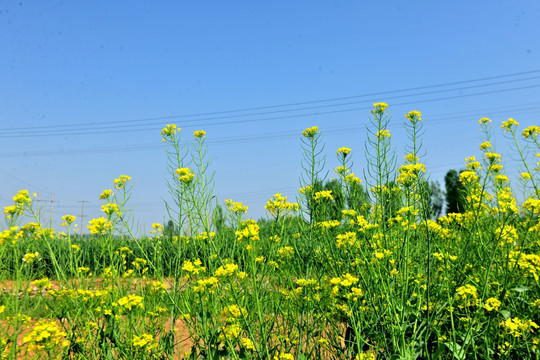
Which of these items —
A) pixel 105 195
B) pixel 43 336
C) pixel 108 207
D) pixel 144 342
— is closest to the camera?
pixel 43 336

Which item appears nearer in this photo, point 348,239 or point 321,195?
point 348,239

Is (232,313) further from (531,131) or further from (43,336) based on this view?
(531,131)

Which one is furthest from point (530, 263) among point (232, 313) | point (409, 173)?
point (232, 313)

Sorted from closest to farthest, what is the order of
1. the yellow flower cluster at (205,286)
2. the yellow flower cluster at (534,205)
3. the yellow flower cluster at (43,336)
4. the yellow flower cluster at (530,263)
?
the yellow flower cluster at (43,336) → the yellow flower cluster at (205,286) → the yellow flower cluster at (530,263) → the yellow flower cluster at (534,205)

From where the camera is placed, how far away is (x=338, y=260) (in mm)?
2625

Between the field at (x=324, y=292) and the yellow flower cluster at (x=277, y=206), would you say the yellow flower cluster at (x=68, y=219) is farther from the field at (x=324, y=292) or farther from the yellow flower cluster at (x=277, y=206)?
the yellow flower cluster at (x=277, y=206)

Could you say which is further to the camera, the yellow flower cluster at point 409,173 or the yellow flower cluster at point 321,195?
the yellow flower cluster at point 321,195

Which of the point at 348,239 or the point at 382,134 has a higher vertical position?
the point at 382,134

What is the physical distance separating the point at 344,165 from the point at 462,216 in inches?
39.2

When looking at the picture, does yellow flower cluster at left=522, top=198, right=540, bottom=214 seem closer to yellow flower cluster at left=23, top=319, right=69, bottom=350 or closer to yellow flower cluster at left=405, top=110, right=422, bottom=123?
yellow flower cluster at left=405, top=110, right=422, bottom=123

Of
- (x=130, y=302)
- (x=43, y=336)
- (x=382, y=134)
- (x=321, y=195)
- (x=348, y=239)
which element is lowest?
(x=43, y=336)

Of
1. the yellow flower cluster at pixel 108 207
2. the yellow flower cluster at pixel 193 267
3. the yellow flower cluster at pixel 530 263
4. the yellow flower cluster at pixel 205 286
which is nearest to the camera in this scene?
the yellow flower cluster at pixel 205 286

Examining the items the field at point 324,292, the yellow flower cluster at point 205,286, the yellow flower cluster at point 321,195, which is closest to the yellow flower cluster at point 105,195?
the field at point 324,292

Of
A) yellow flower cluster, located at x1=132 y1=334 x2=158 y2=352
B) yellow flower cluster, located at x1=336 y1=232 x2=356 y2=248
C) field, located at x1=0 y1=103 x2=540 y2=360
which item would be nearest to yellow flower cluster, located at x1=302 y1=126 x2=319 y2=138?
field, located at x1=0 y1=103 x2=540 y2=360
